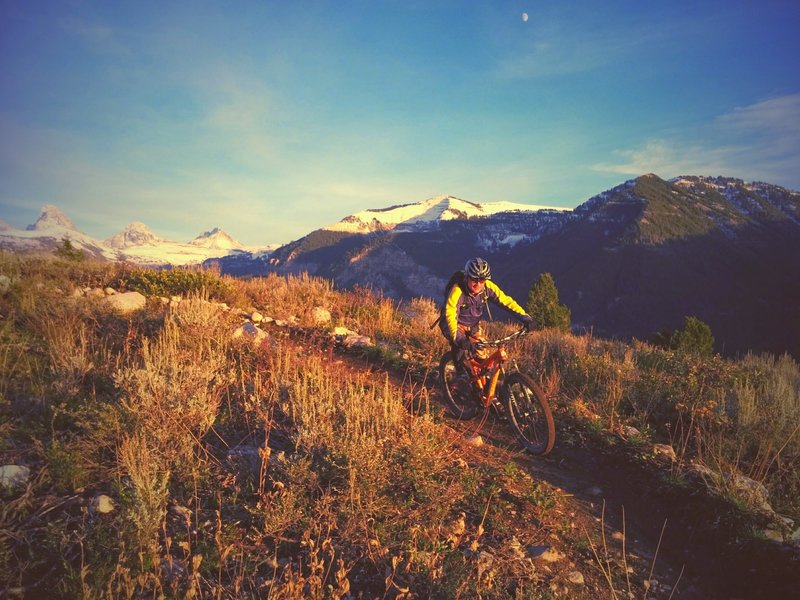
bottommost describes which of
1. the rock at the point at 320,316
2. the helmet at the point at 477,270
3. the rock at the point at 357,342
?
the rock at the point at 357,342

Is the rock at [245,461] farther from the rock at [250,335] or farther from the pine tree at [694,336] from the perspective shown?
the pine tree at [694,336]

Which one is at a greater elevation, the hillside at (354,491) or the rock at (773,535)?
the hillside at (354,491)

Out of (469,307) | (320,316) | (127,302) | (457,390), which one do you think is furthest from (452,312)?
(127,302)

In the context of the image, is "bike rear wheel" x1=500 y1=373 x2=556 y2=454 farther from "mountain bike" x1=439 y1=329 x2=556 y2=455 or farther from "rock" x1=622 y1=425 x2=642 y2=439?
"rock" x1=622 y1=425 x2=642 y2=439

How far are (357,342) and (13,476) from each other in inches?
269

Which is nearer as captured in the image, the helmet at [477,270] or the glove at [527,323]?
the glove at [527,323]

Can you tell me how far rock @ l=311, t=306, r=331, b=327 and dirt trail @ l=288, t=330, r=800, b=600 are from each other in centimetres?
670

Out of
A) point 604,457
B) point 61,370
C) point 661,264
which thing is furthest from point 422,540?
point 661,264

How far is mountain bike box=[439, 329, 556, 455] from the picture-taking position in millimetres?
5395

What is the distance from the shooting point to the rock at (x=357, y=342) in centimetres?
975

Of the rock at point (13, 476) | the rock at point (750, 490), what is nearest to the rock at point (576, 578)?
the rock at point (750, 490)

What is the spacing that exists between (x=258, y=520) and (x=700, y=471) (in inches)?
192

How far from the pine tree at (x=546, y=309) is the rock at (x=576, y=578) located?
95.0 feet

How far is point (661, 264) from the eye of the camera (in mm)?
172750
